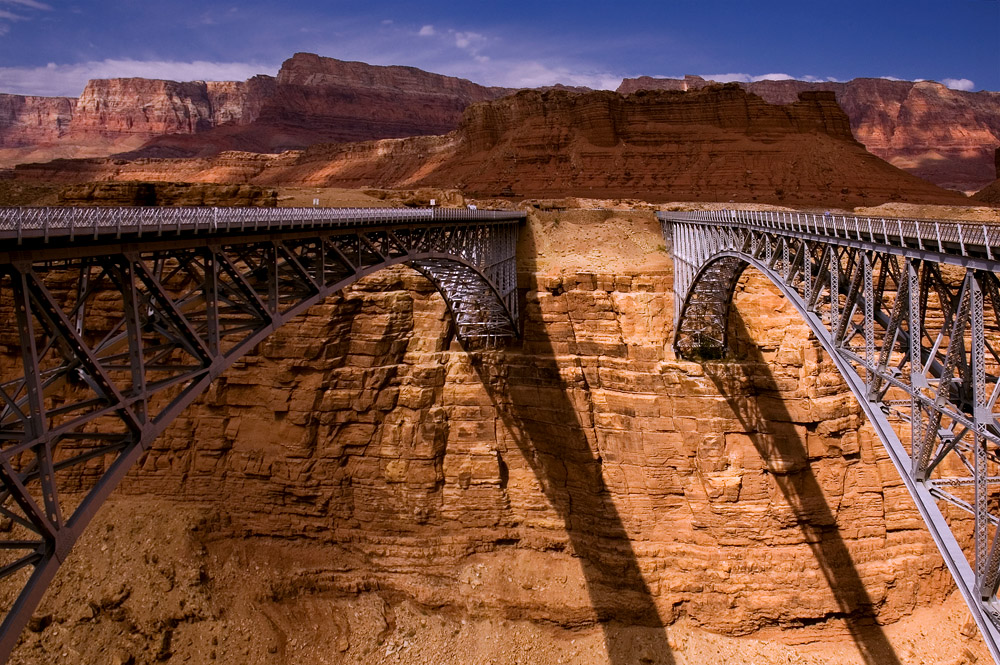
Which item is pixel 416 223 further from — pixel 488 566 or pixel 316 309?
pixel 488 566

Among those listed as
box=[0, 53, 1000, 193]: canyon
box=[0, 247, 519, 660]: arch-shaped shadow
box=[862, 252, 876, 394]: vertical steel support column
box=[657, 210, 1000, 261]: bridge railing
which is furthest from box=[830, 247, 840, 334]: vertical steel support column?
box=[0, 53, 1000, 193]: canyon

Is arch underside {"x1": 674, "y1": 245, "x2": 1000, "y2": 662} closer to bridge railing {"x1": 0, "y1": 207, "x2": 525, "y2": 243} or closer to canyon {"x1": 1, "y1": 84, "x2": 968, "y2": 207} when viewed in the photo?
bridge railing {"x1": 0, "y1": 207, "x2": 525, "y2": 243}

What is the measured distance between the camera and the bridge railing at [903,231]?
10.0 m

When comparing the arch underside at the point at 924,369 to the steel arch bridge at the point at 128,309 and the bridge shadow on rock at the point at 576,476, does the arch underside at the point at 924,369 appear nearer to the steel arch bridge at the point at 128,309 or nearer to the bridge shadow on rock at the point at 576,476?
the bridge shadow on rock at the point at 576,476

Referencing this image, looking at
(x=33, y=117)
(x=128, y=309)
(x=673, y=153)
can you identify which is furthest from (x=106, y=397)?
(x=33, y=117)

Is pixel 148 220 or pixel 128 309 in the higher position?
pixel 148 220

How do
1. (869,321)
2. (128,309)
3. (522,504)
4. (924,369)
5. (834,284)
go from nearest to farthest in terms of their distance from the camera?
A: (128,309)
(924,369)
(869,321)
(834,284)
(522,504)

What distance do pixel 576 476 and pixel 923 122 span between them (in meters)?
120

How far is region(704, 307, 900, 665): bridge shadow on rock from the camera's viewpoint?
1015 inches

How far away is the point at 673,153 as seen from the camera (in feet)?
204

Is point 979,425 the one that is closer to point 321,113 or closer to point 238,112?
point 321,113

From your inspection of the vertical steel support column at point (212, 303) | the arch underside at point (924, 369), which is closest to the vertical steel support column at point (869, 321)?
the arch underside at point (924, 369)

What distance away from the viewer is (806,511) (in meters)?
26.2

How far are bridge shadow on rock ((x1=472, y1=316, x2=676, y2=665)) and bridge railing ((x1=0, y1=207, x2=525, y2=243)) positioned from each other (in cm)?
1319
